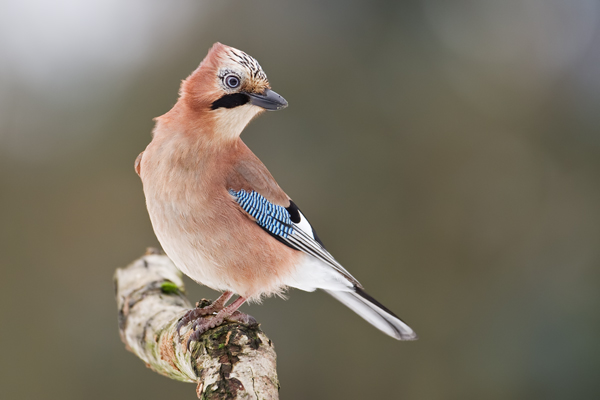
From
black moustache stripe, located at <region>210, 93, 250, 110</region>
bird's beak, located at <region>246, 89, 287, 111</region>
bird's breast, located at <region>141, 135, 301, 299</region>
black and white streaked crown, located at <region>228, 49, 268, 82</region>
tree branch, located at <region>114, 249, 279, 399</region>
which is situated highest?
black and white streaked crown, located at <region>228, 49, 268, 82</region>

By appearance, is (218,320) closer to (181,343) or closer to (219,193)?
(181,343)

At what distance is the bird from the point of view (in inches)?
89.4

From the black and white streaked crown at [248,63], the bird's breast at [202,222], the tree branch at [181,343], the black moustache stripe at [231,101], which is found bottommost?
the tree branch at [181,343]

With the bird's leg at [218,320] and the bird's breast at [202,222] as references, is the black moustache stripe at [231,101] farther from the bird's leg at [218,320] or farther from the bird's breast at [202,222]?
the bird's leg at [218,320]

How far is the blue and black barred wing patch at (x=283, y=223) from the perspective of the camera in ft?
8.09

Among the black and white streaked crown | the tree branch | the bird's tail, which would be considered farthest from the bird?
the bird's tail

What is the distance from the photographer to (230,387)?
174 centimetres

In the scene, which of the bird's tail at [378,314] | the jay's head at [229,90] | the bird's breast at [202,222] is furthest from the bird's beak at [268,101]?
the bird's tail at [378,314]

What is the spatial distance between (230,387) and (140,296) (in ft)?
4.46

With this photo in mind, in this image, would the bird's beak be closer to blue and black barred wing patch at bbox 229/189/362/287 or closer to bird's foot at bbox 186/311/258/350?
blue and black barred wing patch at bbox 229/189/362/287

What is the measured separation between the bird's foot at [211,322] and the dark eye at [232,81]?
972 mm

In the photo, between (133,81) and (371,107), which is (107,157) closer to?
(133,81)

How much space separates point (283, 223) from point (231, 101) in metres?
0.64

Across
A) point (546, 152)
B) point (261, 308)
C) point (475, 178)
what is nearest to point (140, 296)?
point (261, 308)
